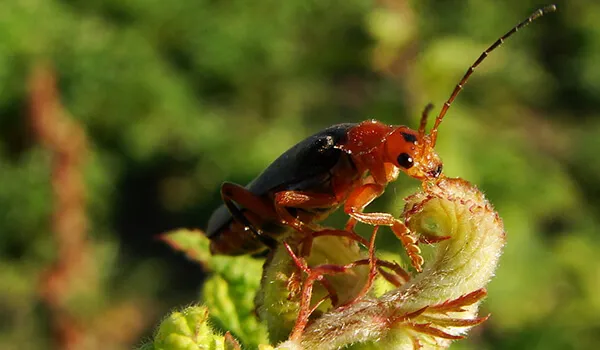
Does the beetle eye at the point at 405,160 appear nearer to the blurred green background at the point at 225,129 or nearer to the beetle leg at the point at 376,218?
the beetle leg at the point at 376,218

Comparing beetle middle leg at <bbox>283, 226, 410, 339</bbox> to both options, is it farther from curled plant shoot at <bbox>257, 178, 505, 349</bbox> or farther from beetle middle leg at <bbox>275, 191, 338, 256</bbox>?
beetle middle leg at <bbox>275, 191, 338, 256</bbox>

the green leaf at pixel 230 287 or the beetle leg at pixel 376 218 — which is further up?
the beetle leg at pixel 376 218

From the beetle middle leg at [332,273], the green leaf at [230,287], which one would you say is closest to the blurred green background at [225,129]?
the green leaf at [230,287]

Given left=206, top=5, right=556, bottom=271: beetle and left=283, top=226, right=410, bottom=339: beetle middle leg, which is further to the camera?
left=206, top=5, right=556, bottom=271: beetle

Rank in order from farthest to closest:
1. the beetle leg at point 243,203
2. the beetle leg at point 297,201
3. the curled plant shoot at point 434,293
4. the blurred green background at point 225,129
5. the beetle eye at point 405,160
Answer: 1. the blurred green background at point 225,129
2. the beetle leg at point 243,203
3. the beetle leg at point 297,201
4. the beetle eye at point 405,160
5. the curled plant shoot at point 434,293

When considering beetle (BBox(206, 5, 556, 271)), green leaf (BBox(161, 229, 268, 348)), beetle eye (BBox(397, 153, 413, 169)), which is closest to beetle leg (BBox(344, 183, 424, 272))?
beetle (BBox(206, 5, 556, 271))

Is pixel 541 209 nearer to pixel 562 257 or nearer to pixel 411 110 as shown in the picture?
pixel 562 257

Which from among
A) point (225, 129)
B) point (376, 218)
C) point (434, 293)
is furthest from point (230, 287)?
point (225, 129)
